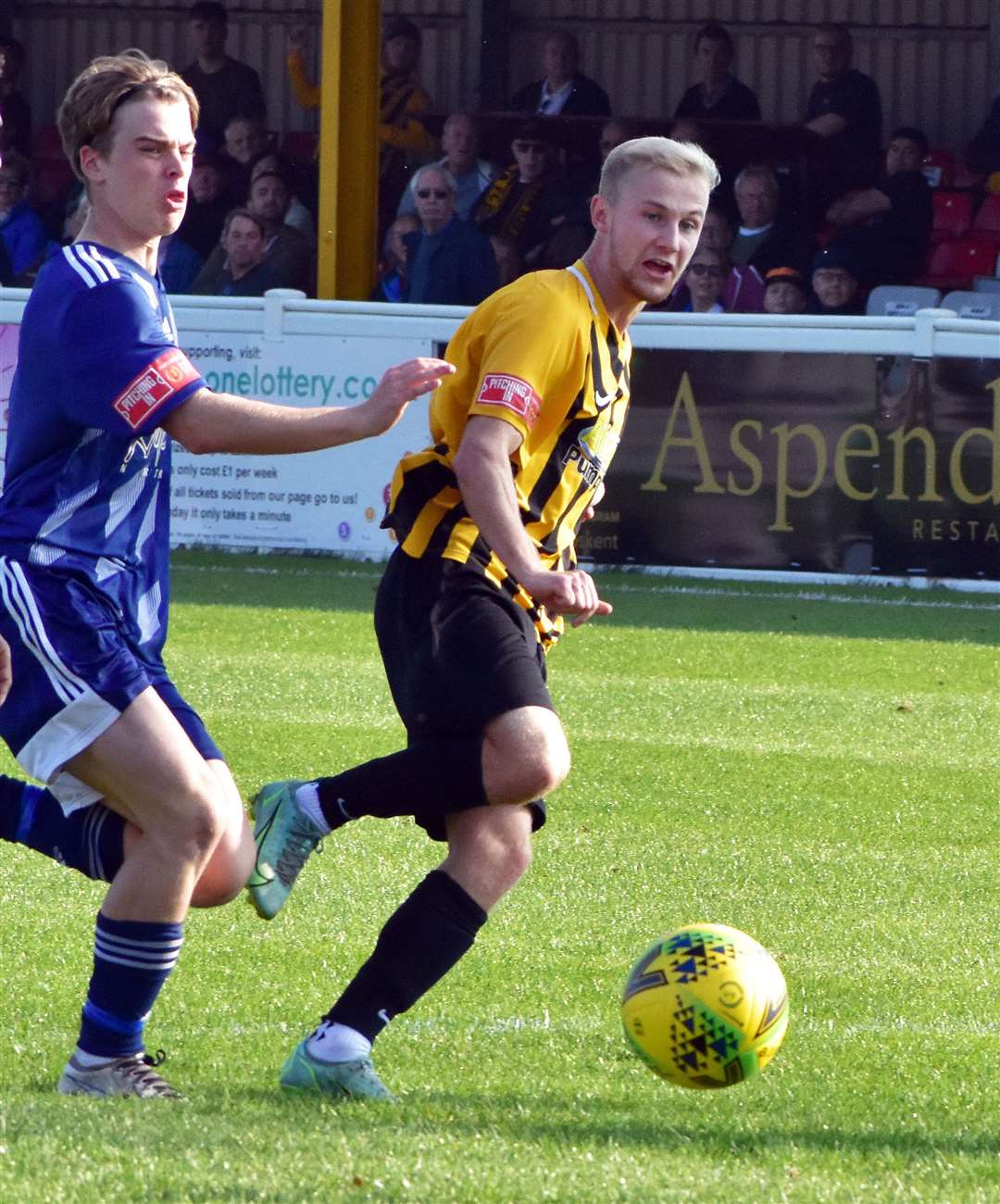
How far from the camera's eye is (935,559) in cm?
1285

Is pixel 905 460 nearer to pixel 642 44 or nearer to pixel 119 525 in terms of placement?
pixel 119 525

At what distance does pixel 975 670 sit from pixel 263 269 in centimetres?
871

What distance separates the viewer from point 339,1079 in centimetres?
398

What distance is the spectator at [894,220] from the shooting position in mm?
17219

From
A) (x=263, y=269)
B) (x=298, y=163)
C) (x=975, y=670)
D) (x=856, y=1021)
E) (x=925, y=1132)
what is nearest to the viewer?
(x=925, y=1132)

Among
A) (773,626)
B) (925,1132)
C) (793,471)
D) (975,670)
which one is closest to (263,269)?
(793,471)

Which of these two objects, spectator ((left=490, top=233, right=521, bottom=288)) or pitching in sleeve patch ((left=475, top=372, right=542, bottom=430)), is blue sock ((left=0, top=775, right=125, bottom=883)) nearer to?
pitching in sleeve patch ((left=475, top=372, right=542, bottom=430))

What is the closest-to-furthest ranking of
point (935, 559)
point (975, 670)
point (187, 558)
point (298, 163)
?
point (975, 670) < point (935, 559) < point (187, 558) < point (298, 163)

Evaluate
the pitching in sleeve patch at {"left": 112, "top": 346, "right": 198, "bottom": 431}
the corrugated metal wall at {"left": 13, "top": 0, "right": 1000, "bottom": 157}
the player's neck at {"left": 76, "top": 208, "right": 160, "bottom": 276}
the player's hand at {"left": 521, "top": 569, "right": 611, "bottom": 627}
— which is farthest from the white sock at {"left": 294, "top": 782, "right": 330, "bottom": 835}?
the corrugated metal wall at {"left": 13, "top": 0, "right": 1000, "bottom": 157}

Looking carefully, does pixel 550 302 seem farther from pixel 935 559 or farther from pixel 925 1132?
pixel 935 559

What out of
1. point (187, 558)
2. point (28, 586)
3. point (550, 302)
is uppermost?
point (550, 302)

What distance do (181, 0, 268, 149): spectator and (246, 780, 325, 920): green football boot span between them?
16.6 metres

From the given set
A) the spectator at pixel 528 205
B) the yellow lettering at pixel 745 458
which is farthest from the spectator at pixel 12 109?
the yellow lettering at pixel 745 458

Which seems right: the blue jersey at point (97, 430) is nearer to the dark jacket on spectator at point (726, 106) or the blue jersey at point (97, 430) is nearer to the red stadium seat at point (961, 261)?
the red stadium seat at point (961, 261)
